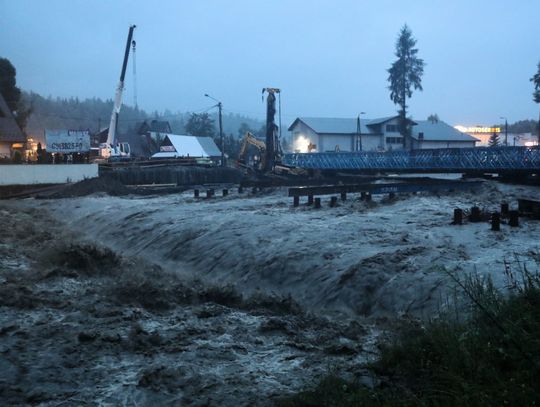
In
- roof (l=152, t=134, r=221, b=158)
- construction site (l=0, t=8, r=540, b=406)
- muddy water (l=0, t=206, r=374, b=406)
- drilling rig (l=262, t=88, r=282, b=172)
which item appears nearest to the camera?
muddy water (l=0, t=206, r=374, b=406)

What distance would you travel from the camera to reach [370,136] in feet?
227

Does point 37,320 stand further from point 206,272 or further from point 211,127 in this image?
point 211,127

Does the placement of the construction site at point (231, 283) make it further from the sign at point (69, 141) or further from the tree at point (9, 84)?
the tree at point (9, 84)

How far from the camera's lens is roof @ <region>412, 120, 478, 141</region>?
68000mm

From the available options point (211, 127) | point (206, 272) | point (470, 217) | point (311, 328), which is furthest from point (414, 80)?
point (311, 328)

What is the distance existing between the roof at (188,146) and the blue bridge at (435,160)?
2803cm

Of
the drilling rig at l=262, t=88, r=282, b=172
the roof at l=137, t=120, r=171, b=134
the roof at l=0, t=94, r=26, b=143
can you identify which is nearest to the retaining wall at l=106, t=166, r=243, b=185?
the drilling rig at l=262, t=88, r=282, b=172

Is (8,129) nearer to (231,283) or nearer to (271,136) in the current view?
(271,136)

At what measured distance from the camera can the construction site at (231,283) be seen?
7098 millimetres

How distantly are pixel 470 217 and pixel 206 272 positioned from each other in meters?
8.41

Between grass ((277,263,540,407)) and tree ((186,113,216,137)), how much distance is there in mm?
90053

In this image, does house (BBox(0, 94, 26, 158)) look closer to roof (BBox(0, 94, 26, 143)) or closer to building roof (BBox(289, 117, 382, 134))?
roof (BBox(0, 94, 26, 143))

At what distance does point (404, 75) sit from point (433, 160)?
33859mm

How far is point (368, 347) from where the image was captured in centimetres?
807
